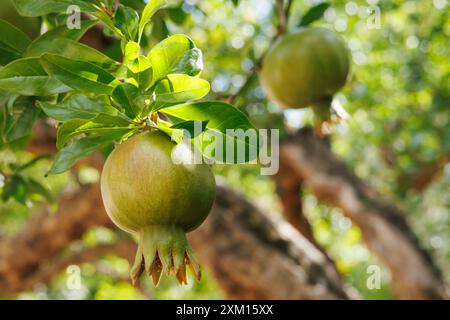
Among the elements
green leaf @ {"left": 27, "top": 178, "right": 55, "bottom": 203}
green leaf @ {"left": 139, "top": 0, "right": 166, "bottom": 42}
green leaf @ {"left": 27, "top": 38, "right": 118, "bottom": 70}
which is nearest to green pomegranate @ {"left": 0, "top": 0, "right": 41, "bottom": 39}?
green leaf @ {"left": 27, "top": 38, "right": 118, "bottom": 70}

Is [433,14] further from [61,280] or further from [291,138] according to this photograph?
[61,280]

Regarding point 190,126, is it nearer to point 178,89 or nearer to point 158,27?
Answer: point 178,89

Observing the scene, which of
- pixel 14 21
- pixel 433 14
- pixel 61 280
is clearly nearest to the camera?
pixel 14 21

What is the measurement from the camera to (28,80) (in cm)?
100

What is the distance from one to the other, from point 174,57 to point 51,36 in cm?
26

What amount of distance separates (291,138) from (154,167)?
Answer: 3.60 m

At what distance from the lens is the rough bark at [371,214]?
11.8ft

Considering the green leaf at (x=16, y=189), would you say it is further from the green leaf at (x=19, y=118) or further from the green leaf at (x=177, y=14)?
the green leaf at (x=177, y=14)

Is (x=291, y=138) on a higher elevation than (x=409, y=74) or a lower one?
lower

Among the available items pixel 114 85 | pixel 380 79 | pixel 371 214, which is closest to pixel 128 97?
pixel 114 85

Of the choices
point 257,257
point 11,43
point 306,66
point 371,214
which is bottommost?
point 371,214

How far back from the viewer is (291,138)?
4.46 m

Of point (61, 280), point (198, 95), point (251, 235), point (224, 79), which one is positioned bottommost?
point (61, 280)
